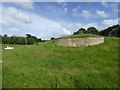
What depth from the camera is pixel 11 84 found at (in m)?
9.69

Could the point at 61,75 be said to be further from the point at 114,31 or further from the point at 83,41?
the point at 114,31

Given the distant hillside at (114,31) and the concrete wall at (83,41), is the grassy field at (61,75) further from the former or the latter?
the distant hillside at (114,31)

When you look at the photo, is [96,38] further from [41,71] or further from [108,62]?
[41,71]

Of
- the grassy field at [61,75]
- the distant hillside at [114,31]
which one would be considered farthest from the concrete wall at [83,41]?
the distant hillside at [114,31]

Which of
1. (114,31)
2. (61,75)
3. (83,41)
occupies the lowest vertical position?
(61,75)

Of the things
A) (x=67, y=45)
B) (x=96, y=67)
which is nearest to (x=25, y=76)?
(x=96, y=67)

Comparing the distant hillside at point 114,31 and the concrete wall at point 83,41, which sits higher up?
the distant hillside at point 114,31

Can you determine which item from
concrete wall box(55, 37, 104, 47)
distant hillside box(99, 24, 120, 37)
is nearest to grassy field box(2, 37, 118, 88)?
concrete wall box(55, 37, 104, 47)

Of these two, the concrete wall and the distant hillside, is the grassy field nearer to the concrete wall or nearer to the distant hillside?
the concrete wall

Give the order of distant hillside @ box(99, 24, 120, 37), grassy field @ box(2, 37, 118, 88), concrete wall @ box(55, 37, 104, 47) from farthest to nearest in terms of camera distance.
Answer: distant hillside @ box(99, 24, 120, 37) → concrete wall @ box(55, 37, 104, 47) → grassy field @ box(2, 37, 118, 88)

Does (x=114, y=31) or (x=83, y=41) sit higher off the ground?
(x=114, y=31)

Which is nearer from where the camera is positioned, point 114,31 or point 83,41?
point 83,41

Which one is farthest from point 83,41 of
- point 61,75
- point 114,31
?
point 114,31

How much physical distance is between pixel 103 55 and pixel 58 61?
4121mm
